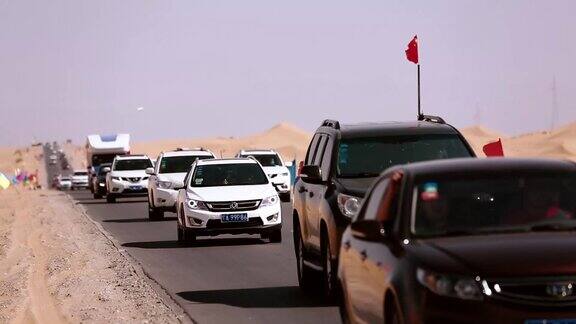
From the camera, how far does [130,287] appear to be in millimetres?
19531

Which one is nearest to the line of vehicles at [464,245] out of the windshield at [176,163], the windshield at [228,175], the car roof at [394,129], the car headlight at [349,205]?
the car headlight at [349,205]

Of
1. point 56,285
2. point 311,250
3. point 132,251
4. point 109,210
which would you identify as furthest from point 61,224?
point 311,250

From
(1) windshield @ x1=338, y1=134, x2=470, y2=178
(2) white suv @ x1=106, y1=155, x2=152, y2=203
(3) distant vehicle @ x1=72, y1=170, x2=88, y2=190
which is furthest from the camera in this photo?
(3) distant vehicle @ x1=72, y1=170, x2=88, y2=190

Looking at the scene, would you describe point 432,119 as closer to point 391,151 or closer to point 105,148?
point 391,151

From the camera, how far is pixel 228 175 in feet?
97.3

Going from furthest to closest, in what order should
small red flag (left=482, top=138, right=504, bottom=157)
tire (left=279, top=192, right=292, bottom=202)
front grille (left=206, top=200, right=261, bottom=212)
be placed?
tire (left=279, top=192, right=292, bottom=202), front grille (left=206, top=200, right=261, bottom=212), small red flag (left=482, top=138, right=504, bottom=157)

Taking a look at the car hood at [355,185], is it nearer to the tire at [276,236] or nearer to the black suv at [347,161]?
the black suv at [347,161]

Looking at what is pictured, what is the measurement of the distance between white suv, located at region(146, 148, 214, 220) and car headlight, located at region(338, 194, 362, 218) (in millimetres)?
22956

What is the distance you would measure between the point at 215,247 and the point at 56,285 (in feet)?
23.0

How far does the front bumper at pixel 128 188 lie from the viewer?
184ft

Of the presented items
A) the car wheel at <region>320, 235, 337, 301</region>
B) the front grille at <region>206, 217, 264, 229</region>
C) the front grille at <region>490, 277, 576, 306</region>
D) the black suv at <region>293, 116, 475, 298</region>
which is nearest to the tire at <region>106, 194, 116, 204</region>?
the front grille at <region>206, 217, 264, 229</region>

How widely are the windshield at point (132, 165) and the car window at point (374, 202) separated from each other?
4571 centimetres

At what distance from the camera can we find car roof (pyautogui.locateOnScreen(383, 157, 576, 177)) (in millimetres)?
10620

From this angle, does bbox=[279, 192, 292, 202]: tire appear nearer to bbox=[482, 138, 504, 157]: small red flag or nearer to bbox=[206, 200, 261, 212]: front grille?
bbox=[206, 200, 261, 212]: front grille
